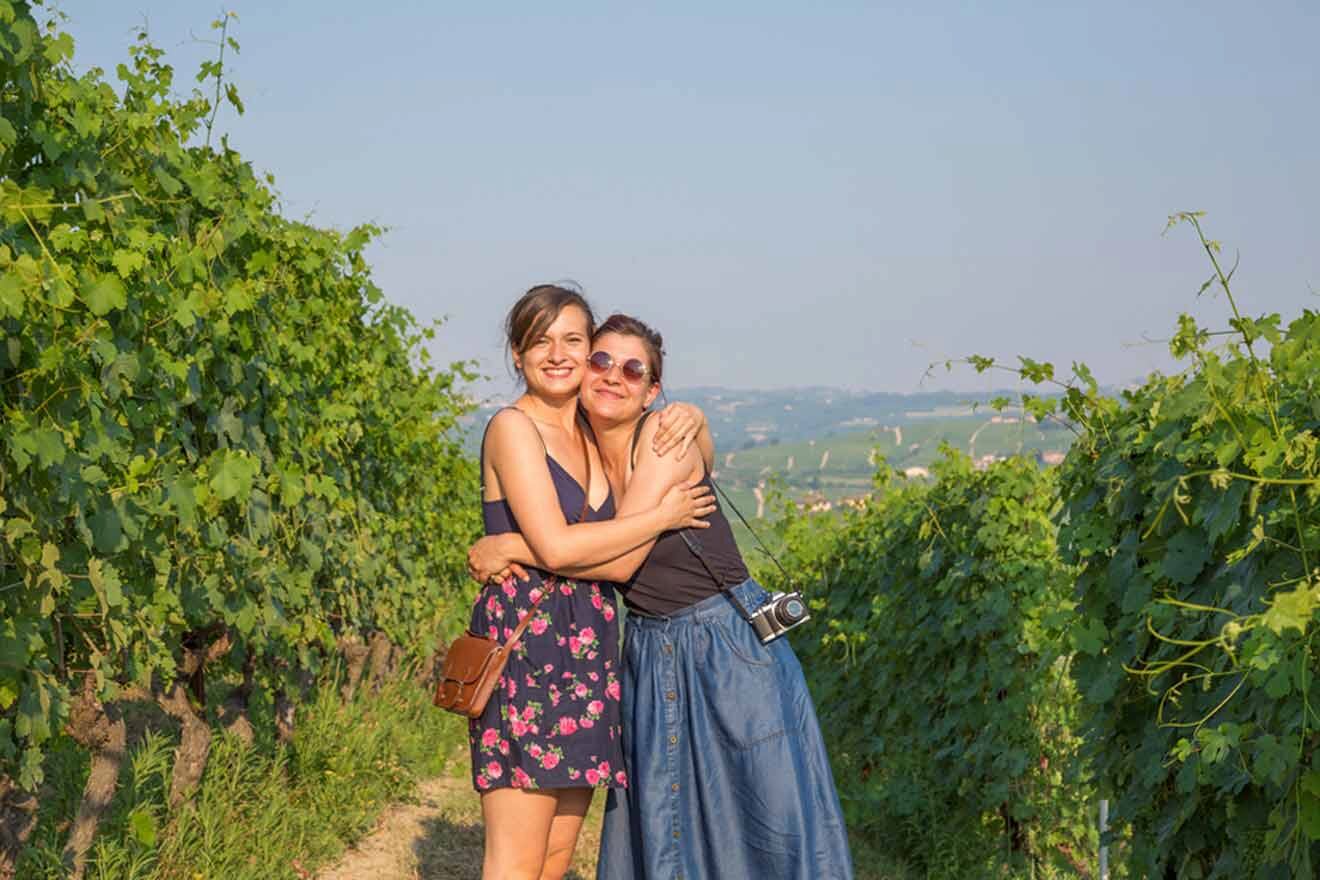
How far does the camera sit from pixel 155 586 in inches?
162

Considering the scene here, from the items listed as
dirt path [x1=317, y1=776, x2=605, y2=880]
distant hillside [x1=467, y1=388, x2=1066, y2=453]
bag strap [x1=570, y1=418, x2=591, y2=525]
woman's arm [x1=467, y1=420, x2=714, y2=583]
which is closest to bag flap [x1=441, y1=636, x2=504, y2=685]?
woman's arm [x1=467, y1=420, x2=714, y2=583]

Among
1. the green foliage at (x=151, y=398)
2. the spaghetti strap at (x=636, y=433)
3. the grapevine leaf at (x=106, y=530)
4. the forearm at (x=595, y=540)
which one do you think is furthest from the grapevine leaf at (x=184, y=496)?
the spaghetti strap at (x=636, y=433)

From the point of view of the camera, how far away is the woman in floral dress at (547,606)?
353 centimetres

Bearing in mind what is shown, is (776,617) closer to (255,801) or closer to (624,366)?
(624,366)

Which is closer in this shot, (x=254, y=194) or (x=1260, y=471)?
(x=1260, y=471)

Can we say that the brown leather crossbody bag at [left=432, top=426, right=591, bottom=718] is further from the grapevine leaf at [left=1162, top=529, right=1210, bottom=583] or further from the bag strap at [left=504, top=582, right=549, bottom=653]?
the grapevine leaf at [left=1162, top=529, right=1210, bottom=583]

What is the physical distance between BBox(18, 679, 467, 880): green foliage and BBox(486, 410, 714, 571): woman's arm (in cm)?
141

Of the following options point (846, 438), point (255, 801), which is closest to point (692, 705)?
point (255, 801)

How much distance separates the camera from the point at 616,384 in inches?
143

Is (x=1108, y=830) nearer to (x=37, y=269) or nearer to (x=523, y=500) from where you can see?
(x=523, y=500)

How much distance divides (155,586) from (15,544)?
1.19 meters

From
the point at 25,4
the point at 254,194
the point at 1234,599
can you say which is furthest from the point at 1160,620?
the point at 254,194

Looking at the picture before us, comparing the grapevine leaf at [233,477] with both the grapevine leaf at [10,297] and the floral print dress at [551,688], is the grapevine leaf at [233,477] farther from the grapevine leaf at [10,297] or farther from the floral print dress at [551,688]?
the grapevine leaf at [10,297]

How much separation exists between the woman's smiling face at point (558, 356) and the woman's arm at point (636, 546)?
10.4 inches
